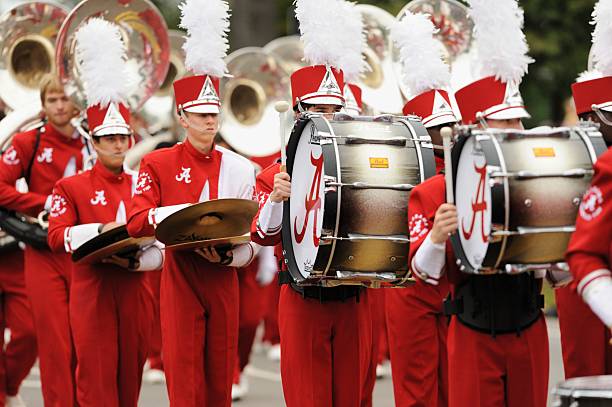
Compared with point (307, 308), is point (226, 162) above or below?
above

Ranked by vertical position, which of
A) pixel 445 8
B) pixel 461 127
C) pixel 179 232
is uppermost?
pixel 445 8

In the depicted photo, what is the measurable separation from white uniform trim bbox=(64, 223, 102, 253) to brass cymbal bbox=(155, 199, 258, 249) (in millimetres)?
911

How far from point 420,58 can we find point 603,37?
1.77 m

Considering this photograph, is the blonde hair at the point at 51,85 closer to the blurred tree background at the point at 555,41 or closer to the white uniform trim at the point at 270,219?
the white uniform trim at the point at 270,219

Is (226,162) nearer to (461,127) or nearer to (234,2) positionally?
(461,127)

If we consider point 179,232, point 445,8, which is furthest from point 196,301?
point 445,8

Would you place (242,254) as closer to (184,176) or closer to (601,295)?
(184,176)

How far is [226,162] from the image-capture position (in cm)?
882

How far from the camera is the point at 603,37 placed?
7.36 metres

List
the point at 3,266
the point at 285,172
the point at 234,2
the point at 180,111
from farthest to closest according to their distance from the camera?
the point at 234,2 < the point at 3,266 < the point at 180,111 < the point at 285,172

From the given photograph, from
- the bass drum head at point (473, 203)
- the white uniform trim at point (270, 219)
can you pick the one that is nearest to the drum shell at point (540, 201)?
the bass drum head at point (473, 203)

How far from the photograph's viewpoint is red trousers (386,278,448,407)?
8.54 metres

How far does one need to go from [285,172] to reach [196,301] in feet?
4.05

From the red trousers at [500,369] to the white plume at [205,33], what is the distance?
9.91 ft
